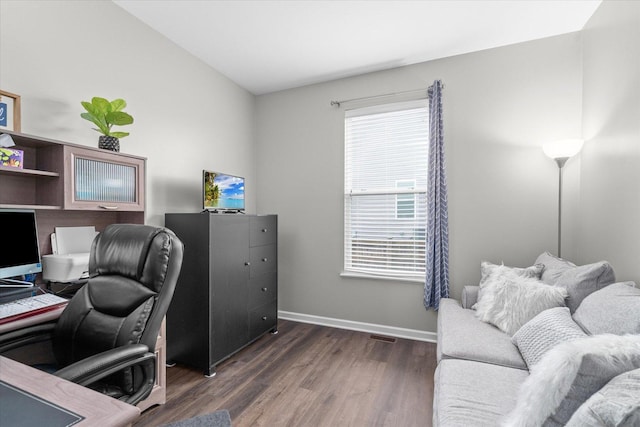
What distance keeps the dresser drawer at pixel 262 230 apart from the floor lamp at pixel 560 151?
2504 mm

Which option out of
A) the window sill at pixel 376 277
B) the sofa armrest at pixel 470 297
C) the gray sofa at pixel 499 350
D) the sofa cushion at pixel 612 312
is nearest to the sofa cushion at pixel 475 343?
the gray sofa at pixel 499 350

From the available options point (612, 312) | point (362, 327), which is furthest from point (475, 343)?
point (362, 327)

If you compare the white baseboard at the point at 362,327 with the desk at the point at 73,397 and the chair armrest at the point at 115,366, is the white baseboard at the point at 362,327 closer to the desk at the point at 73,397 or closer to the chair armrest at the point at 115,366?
the chair armrest at the point at 115,366

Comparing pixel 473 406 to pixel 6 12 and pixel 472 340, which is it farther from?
pixel 6 12

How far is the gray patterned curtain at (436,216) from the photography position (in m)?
2.76

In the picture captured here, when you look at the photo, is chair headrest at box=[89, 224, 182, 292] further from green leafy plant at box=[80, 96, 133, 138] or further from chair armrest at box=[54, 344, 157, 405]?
green leafy plant at box=[80, 96, 133, 138]

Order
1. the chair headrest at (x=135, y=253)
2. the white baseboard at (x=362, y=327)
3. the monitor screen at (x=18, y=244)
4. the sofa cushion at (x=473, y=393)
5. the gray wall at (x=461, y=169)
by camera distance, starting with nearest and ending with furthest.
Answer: the sofa cushion at (x=473, y=393)
the chair headrest at (x=135, y=253)
the monitor screen at (x=18, y=244)
the gray wall at (x=461, y=169)
the white baseboard at (x=362, y=327)

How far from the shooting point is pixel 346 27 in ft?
7.86

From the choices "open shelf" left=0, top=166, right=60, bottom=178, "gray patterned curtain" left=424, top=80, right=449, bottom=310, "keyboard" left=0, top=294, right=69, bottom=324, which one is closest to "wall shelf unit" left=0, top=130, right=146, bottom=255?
"open shelf" left=0, top=166, right=60, bottom=178

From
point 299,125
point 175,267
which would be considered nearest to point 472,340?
point 175,267

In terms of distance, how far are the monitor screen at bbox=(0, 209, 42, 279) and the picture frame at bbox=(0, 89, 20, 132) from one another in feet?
1.46

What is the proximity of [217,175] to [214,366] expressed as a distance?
161 cm

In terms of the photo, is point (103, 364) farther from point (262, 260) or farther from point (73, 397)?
point (262, 260)

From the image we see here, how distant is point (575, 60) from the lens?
2461mm
